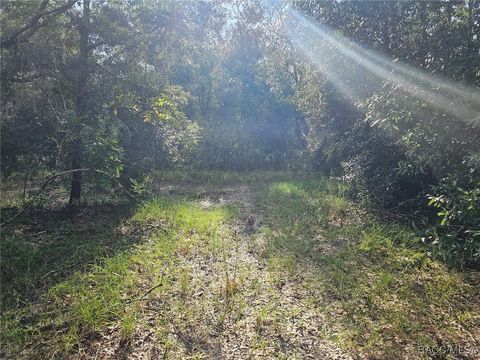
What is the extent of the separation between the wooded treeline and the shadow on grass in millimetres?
824

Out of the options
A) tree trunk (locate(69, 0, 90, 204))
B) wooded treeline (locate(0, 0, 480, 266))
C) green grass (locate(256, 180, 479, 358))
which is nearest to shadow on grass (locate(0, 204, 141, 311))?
tree trunk (locate(69, 0, 90, 204))

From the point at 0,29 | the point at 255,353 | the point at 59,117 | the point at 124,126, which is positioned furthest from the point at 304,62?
the point at 255,353

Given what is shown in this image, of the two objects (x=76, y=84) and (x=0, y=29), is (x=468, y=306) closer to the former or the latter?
(x=76, y=84)

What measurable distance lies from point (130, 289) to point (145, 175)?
4.49 meters

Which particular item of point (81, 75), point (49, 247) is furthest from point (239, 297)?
point (81, 75)

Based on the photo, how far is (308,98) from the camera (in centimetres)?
984

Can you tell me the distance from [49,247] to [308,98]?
26.6 feet

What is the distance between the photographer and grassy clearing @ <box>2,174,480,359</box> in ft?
8.58

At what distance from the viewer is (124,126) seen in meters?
6.82

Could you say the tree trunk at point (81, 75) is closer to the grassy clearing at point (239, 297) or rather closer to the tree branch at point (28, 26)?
the tree branch at point (28, 26)

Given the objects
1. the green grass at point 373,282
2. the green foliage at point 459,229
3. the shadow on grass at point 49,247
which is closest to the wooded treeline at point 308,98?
the green foliage at point 459,229

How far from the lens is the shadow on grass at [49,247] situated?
3.36 m

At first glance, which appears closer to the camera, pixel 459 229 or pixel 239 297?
pixel 239 297

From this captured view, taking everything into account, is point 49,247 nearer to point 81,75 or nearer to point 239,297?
point 239,297
